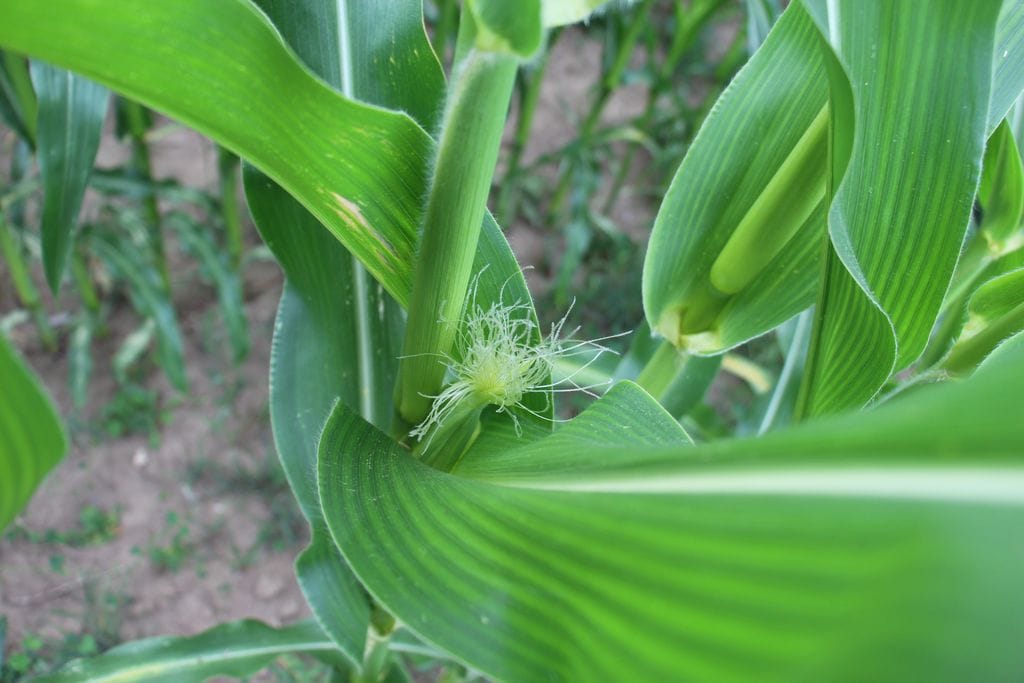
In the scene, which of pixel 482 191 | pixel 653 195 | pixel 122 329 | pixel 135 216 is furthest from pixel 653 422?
pixel 653 195

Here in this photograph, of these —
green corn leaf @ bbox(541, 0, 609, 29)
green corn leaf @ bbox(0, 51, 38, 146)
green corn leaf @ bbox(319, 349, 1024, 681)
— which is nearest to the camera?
green corn leaf @ bbox(319, 349, 1024, 681)

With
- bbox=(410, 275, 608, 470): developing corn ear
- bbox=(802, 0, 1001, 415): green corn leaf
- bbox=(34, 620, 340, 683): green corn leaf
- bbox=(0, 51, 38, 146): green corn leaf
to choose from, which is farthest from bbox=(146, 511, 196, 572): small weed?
bbox=(802, 0, 1001, 415): green corn leaf

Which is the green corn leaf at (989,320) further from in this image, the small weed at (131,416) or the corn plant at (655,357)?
the small weed at (131,416)

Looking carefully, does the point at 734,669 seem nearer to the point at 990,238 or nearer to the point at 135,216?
the point at 990,238

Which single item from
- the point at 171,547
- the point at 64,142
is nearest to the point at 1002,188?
the point at 64,142

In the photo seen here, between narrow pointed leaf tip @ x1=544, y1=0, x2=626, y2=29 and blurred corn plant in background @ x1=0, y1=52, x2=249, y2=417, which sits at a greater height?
narrow pointed leaf tip @ x1=544, y1=0, x2=626, y2=29

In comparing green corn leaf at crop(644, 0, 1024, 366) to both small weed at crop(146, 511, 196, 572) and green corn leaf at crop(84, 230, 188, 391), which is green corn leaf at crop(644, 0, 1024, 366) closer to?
green corn leaf at crop(84, 230, 188, 391)

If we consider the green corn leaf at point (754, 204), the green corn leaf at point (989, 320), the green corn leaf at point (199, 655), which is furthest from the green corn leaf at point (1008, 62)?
the green corn leaf at point (199, 655)

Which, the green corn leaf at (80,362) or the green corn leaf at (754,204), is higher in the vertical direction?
the green corn leaf at (754,204)
